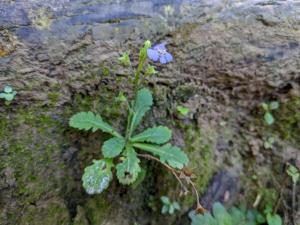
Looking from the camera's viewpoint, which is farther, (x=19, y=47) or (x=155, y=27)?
(x=155, y=27)

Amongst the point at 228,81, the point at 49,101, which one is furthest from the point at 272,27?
the point at 49,101

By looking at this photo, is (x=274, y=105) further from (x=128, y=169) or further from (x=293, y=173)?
(x=128, y=169)

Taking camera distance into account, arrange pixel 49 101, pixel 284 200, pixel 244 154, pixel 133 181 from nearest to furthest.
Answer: pixel 133 181, pixel 49 101, pixel 284 200, pixel 244 154

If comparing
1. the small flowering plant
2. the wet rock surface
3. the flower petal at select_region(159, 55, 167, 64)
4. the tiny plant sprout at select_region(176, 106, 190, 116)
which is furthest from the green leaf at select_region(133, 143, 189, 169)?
the flower petal at select_region(159, 55, 167, 64)

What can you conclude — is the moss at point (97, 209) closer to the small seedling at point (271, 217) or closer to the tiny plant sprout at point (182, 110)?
the tiny plant sprout at point (182, 110)

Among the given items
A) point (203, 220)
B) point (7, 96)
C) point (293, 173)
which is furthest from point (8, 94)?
point (293, 173)

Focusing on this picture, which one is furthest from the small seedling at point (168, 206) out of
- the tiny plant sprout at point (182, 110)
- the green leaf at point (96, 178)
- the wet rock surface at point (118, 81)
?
the tiny plant sprout at point (182, 110)

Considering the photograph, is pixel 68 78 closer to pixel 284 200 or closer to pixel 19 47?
pixel 19 47
